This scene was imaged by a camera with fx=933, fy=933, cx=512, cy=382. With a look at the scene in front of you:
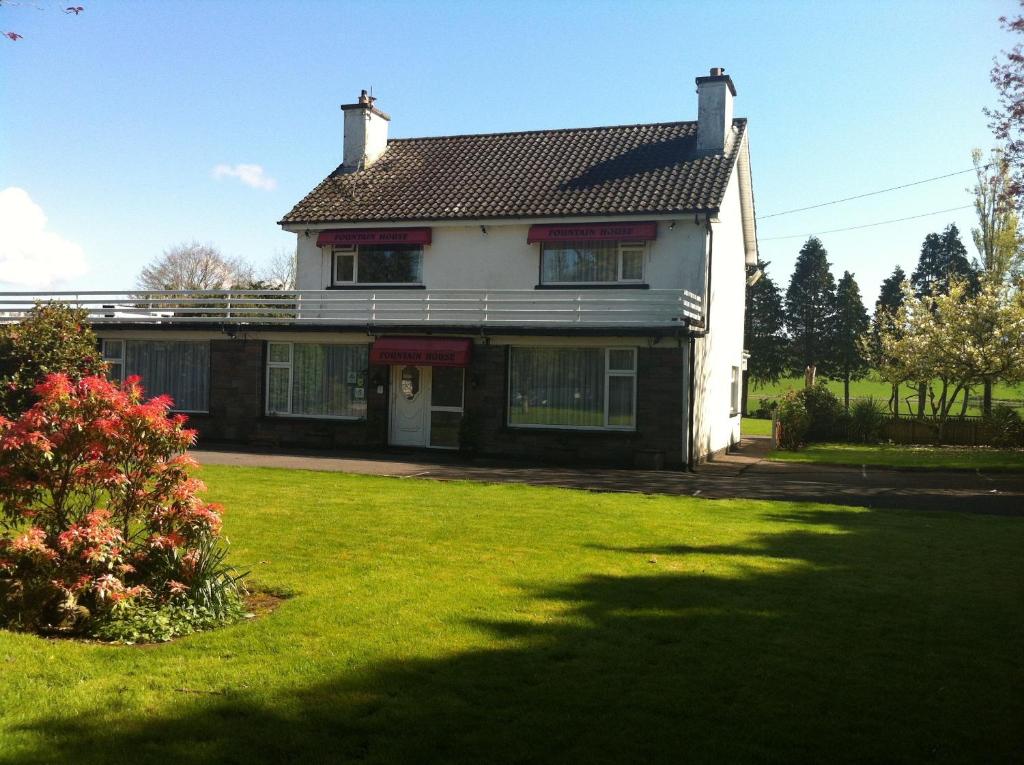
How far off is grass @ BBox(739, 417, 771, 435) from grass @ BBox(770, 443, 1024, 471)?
30.2ft

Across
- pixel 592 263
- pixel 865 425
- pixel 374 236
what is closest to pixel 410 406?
pixel 374 236

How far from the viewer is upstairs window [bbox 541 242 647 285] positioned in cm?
2347

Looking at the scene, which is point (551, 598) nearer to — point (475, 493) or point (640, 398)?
point (475, 493)

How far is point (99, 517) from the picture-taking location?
6906 mm

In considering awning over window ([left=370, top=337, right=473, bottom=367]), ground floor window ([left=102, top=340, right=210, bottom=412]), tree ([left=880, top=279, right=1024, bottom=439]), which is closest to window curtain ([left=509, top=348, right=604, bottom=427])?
awning over window ([left=370, top=337, right=473, bottom=367])

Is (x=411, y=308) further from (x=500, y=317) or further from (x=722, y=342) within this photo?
(x=722, y=342)

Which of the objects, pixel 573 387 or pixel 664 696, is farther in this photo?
pixel 573 387

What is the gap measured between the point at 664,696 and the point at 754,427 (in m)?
41.0

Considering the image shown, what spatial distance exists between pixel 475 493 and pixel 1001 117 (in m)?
13.3

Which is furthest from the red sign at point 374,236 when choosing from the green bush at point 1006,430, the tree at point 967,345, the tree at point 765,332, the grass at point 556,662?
the tree at point 765,332

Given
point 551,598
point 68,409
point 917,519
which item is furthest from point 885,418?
point 68,409

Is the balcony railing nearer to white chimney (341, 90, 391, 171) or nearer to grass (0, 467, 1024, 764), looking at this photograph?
white chimney (341, 90, 391, 171)

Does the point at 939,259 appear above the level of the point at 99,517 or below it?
above

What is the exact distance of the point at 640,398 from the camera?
2094 cm
